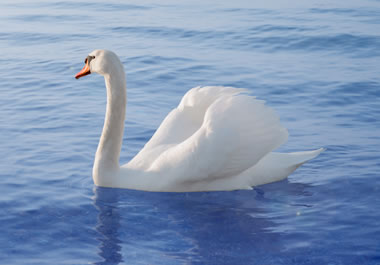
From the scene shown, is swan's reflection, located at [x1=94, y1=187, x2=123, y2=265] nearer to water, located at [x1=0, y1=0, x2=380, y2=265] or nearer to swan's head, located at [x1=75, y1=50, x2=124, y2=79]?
water, located at [x1=0, y1=0, x2=380, y2=265]

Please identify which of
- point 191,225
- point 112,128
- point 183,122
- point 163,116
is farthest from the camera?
point 163,116

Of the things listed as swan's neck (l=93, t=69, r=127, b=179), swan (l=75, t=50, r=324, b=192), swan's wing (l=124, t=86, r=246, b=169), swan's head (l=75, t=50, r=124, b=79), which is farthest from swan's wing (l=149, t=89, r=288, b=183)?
swan's head (l=75, t=50, r=124, b=79)

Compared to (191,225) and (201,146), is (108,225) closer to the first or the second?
(191,225)

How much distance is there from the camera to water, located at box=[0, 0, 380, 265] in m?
5.88

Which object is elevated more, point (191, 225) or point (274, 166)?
point (274, 166)

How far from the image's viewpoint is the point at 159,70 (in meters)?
12.9

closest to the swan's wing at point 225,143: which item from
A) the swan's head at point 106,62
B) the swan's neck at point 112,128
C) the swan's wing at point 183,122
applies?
the swan's wing at point 183,122

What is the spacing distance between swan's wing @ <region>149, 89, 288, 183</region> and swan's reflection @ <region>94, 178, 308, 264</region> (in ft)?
1.04

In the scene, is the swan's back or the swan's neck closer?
the swan's back

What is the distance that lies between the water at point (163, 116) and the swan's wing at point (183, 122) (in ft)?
1.48

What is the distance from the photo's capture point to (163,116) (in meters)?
9.93

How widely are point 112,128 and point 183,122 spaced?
0.80 metres

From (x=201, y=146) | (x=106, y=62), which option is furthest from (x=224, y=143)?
(x=106, y=62)

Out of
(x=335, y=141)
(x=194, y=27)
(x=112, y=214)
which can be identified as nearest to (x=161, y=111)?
(x=335, y=141)
